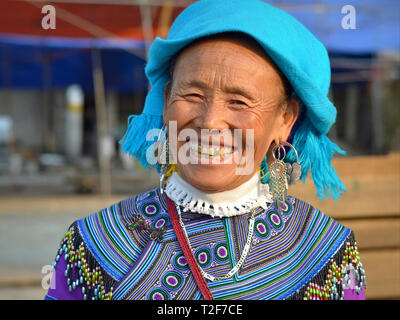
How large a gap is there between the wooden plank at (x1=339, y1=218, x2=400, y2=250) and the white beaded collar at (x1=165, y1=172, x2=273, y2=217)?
1347mm

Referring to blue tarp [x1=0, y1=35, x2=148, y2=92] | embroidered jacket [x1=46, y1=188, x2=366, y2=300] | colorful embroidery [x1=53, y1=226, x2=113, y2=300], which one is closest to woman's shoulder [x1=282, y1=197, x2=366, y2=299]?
embroidered jacket [x1=46, y1=188, x2=366, y2=300]

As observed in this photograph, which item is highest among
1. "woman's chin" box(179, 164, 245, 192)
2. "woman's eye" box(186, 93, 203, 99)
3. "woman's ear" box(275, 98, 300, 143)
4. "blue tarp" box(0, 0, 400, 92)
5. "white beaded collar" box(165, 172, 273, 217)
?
"blue tarp" box(0, 0, 400, 92)

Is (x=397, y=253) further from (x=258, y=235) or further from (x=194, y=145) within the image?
(x=194, y=145)

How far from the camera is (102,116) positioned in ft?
28.1

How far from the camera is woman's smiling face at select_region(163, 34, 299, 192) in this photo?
4.88 ft

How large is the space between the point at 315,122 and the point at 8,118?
42.0 ft

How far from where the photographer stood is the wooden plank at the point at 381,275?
110 inches

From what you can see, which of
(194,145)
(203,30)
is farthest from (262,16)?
(194,145)

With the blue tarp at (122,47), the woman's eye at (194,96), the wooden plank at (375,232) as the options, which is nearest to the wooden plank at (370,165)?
the wooden plank at (375,232)

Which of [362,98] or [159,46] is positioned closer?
[159,46]

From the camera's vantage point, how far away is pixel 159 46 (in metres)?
1.58

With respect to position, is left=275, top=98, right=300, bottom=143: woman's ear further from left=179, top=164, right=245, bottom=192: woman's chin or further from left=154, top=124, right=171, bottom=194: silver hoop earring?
left=154, top=124, right=171, bottom=194: silver hoop earring

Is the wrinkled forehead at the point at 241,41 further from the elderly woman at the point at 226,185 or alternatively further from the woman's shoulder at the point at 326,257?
the woman's shoulder at the point at 326,257
